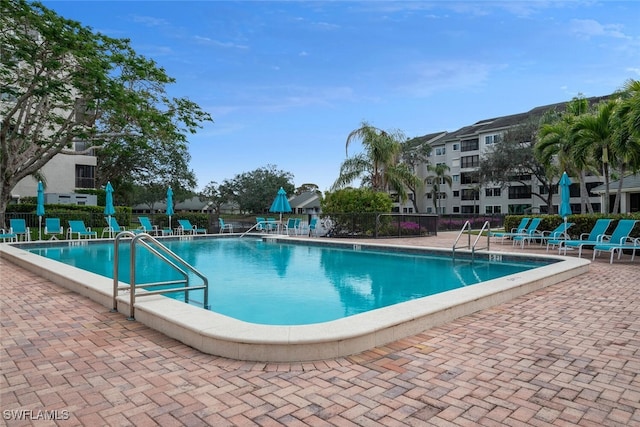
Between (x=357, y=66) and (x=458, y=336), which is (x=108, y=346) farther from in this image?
(x=357, y=66)

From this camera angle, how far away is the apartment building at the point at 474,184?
4600 centimetres

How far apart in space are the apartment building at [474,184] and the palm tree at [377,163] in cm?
1927

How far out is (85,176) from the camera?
112 feet

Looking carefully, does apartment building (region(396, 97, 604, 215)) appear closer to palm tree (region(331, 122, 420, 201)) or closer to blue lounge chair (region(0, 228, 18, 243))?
palm tree (region(331, 122, 420, 201))

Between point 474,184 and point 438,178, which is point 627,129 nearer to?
point 474,184

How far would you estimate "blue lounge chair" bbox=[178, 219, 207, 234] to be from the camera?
848 inches

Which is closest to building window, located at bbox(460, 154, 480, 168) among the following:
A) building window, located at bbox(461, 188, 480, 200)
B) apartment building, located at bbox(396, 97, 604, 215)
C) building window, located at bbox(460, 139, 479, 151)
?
apartment building, located at bbox(396, 97, 604, 215)

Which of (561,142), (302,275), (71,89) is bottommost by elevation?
(302,275)

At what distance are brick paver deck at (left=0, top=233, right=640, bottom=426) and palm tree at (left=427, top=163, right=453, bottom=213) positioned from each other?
47.0 meters

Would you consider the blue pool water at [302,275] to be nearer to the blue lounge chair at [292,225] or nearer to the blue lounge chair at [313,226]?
the blue lounge chair at [313,226]

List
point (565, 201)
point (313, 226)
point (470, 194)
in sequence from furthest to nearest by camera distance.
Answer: point (470, 194), point (313, 226), point (565, 201)

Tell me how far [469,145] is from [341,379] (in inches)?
2090

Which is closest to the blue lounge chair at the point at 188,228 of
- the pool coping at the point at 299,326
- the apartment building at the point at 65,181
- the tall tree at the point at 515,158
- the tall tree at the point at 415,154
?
the apartment building at the point at 65,181

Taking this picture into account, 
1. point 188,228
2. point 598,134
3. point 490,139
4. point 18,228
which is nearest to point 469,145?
point 490,139
